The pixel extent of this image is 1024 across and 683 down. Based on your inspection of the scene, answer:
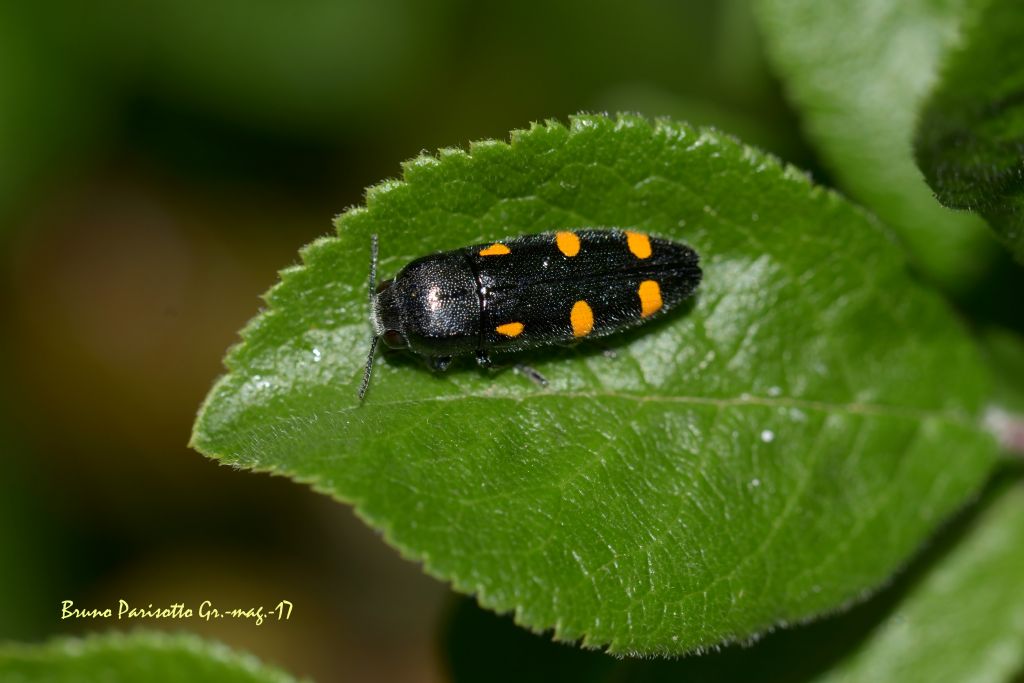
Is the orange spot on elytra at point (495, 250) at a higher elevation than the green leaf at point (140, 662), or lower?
higher

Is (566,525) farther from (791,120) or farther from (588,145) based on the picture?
(791,120)

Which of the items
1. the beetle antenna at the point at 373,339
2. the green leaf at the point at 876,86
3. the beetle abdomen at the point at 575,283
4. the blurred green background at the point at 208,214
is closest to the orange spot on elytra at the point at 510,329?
the beetle abdomen at the point at 575,283

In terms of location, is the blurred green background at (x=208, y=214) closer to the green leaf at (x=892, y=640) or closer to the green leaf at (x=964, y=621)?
the green leaf at (x=892, y=640)

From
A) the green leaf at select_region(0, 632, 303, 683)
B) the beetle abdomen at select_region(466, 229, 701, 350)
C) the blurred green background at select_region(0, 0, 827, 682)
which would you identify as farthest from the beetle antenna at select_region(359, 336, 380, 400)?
the blurred green background at select_region(0, 0, 827, 682)

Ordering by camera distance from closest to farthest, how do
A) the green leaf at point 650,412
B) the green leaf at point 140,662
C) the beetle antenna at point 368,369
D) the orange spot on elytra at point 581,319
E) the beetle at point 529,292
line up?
the green leaf at point 140,662 < the green leaf at point 650,412 < the beetle antenna at point 368,369 < the beetle at point 529,292 < the orange spot on elytra at point 581,319

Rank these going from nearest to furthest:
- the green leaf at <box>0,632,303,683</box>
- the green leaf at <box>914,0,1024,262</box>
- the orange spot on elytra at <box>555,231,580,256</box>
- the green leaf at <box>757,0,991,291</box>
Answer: the green leaf at <box>914,0,1024,262</box> → the green leaf at <box>0,632,303,683</box> → the orange spot on elytra at <box>555,231,580,256</box> → the green leaf at <box>757,0,991,291</box>

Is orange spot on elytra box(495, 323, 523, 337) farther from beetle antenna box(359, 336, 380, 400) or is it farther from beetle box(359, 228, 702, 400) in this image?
beetle antenna box(359, 336, 380, 400)

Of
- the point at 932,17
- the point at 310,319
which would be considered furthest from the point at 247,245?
the point at 932,17
